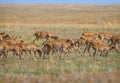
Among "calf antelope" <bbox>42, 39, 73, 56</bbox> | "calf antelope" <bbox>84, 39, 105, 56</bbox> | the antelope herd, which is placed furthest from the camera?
"calf antelope" <bbox>84, 39, 105, 56</bbox>

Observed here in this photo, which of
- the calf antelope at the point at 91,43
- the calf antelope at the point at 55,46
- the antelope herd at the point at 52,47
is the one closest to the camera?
the antelope herd at the point at 52,47

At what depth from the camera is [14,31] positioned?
→ 37844 mm

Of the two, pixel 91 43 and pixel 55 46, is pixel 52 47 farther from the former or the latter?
pixel 91 43

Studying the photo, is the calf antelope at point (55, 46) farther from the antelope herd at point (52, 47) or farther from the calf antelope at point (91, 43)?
the calf antelope at point (91, 43)

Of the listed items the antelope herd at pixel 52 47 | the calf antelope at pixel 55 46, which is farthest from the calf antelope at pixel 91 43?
the calf antelope at pixel 55 46

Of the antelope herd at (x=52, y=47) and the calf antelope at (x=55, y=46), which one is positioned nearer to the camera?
the antelope herd at (x=52, y=47)

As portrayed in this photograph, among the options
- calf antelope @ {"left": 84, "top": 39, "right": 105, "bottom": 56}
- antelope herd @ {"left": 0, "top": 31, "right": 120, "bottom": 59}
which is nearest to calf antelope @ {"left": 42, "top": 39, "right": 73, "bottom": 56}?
antelope herd @ {"left": 0, "top": 31, "right": 120, "bottom": 59}

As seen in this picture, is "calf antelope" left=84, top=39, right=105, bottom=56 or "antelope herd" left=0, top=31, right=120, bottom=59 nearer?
"antelope herd" left=0, top=31, right=120, bottom=59

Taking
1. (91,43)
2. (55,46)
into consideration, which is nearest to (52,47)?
(55,46)

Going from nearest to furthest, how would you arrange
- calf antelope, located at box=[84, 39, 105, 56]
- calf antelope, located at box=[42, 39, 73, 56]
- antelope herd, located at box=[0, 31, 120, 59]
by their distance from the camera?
1. antelope herd, located at box=[0, 31, 120, 59]
2. calf antelope, located at box=[42, 39, 73, 56]
3. calf antelope, located at box=[84, 39, 105, 56]

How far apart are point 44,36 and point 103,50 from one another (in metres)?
8.66

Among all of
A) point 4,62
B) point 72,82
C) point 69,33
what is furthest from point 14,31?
point 72,82

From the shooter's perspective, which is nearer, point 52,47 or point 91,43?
point 52,47

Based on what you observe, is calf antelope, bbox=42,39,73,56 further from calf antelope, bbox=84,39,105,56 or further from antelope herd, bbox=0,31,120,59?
calf antelope, bbox=84,39,105,56
